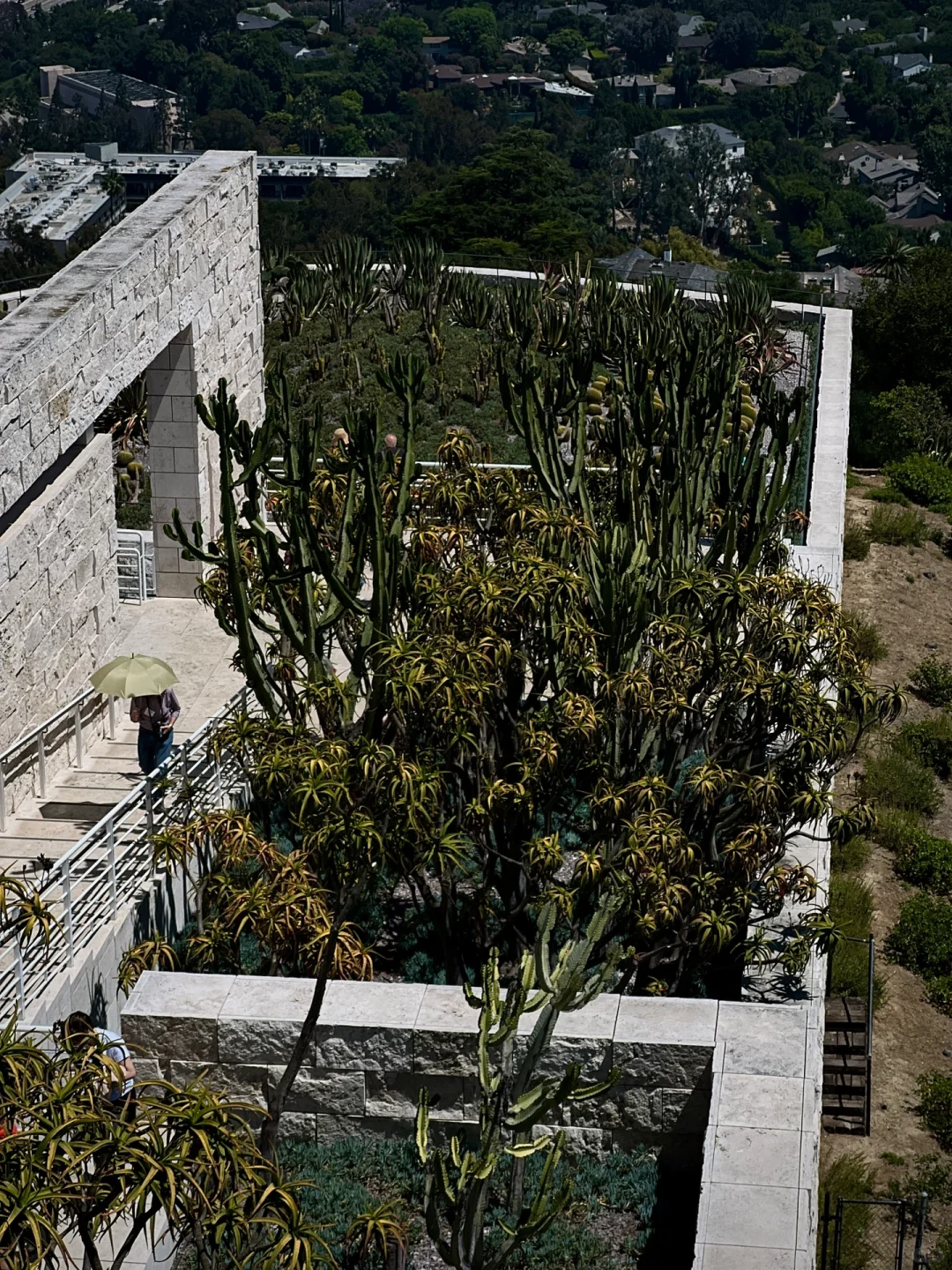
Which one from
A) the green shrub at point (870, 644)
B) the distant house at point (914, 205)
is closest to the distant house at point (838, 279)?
the distant house at point (914, 205)

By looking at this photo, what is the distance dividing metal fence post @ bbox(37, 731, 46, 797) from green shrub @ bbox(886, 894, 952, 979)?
5.77m

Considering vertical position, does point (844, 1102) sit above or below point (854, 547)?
above

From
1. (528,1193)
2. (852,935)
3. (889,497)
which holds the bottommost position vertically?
(889,497)

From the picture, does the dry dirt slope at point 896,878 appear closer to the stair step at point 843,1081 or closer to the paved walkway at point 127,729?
the stair step at point 843,1081

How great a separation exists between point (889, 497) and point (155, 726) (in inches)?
480

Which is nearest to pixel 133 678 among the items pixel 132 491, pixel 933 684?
pixel 132 491

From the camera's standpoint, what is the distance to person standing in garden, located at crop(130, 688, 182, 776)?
11.9 m

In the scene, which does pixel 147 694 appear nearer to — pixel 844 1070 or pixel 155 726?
pixel 155 726

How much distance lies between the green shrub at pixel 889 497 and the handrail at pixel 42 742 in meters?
11.4

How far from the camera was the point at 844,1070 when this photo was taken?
10828mm

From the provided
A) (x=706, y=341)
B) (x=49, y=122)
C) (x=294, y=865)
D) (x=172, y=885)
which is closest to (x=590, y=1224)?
(x=294, y=865)

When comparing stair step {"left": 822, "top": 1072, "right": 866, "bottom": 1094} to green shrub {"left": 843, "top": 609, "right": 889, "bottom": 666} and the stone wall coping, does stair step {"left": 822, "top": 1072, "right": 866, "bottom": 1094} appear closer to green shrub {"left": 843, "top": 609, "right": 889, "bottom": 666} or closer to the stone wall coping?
the stone wall coping

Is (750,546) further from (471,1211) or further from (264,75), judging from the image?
(264,75)

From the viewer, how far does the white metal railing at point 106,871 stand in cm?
930
